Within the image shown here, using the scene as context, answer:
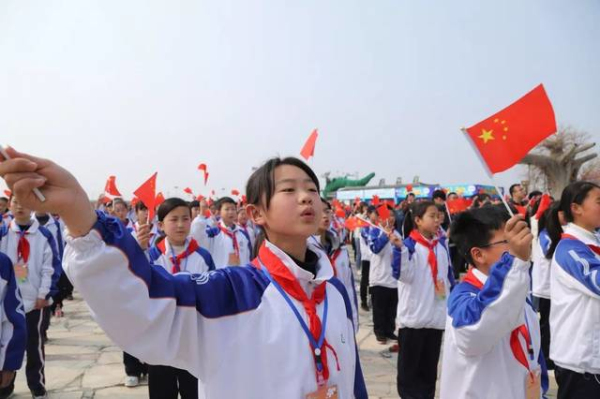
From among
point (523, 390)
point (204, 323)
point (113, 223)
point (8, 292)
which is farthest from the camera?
point (8, 292)

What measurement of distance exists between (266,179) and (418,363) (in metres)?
3.18

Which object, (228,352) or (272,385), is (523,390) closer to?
(272,385)

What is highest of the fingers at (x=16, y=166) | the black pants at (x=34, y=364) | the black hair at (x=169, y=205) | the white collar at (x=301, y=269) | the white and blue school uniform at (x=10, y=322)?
the fingers at (x=16, y=166)

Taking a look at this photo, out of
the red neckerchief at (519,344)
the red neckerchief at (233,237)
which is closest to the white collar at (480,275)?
the red neckerchief at (519,344)

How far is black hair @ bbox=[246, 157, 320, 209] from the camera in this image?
1719 mm

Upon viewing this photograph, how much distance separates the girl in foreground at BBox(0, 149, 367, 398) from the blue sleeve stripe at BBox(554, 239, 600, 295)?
6.34ft

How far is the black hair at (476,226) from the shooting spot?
2.40m

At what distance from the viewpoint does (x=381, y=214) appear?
236 inches

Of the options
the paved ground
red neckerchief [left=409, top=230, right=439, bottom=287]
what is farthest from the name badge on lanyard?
the paved ground

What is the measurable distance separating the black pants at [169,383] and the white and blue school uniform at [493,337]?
2050 mm

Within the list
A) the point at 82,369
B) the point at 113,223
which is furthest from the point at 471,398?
the point at 82,369

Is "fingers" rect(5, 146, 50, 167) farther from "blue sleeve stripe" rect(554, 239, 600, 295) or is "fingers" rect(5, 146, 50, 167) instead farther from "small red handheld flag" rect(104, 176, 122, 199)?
"small red handheld flag" rect(104, 176, 122, 199)

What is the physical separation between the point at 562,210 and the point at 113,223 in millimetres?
3406

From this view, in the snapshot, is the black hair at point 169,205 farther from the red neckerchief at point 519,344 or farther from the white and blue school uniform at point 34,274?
the red neckerchief at point 519,344
